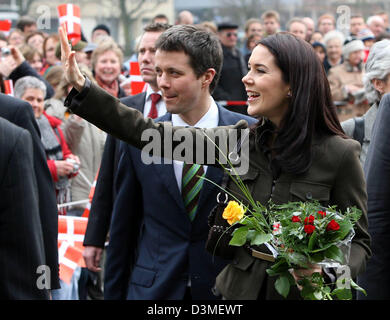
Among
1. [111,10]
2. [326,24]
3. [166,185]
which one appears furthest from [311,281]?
[111,10]

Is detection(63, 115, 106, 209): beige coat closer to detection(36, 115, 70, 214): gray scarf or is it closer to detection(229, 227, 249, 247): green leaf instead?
detection(36, 115, 70, 214): gray scarf

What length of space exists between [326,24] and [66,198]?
9.06m

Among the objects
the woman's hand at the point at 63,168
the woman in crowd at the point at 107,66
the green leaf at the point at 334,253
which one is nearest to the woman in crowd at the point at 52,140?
the woman's hand at the point at 63,168

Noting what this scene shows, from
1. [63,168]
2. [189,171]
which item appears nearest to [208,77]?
[189,171]

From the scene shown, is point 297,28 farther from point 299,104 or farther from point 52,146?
point 299,104

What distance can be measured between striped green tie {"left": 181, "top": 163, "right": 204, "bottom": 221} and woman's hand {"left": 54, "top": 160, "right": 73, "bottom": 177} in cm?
275

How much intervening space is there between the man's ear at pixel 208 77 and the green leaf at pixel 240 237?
1.37 metres

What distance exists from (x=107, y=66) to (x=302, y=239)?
227 inches

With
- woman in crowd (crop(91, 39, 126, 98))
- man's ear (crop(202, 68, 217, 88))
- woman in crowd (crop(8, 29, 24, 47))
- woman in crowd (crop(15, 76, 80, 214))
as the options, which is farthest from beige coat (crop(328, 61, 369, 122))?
man's ear (crop(202, 68, 217, 88))

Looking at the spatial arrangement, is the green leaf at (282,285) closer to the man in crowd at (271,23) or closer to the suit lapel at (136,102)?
the suit lapel at (136,102)

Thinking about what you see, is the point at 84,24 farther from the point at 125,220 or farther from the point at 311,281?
the point at 311,281

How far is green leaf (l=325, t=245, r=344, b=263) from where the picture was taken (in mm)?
2979

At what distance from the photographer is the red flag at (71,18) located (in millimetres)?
7083

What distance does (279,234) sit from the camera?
300cm
